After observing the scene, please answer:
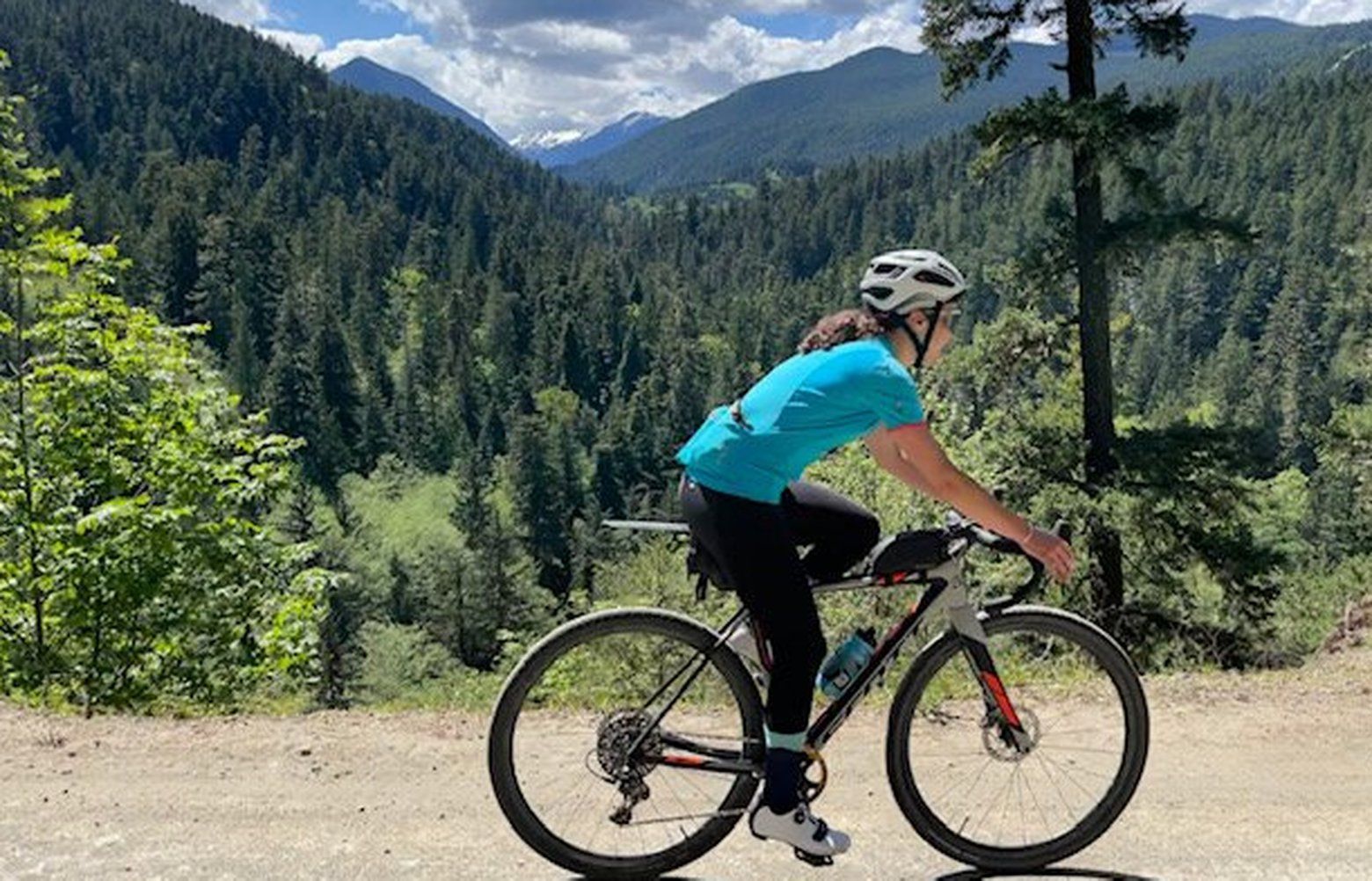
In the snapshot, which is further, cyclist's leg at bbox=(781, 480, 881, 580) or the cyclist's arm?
cyclist's leg at bbox=(781, 480, 881, 580)

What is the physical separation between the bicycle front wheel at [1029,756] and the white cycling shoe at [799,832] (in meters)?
0.43

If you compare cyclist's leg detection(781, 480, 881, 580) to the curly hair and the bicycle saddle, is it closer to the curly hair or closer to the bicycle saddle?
the bicycle saddle

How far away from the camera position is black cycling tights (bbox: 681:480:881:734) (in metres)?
3.82

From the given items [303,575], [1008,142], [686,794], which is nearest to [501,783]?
[686,794]

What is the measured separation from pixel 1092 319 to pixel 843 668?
12792 mm

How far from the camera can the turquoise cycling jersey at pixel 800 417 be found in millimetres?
3605

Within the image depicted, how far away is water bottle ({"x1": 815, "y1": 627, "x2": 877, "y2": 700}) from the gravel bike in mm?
25

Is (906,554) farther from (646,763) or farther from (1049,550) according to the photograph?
(646,763)

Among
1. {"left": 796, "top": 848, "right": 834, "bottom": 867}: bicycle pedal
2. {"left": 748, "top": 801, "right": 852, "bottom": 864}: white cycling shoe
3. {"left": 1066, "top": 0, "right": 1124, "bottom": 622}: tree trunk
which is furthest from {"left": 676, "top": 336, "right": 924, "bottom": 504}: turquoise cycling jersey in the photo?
{"left": 1066, "top": 0, "right": 1124, "bottom": 622}: tree trunk

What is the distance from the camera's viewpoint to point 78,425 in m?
10.8

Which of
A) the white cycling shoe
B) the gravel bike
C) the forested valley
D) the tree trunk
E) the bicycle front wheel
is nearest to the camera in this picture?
the white cycling shoe

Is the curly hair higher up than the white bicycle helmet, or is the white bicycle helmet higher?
the white bicycle helmet

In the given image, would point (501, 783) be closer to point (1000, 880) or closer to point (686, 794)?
point (686, 794)

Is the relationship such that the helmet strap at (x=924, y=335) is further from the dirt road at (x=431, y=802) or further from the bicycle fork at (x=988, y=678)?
the dirt road at (x=431, y=802)
